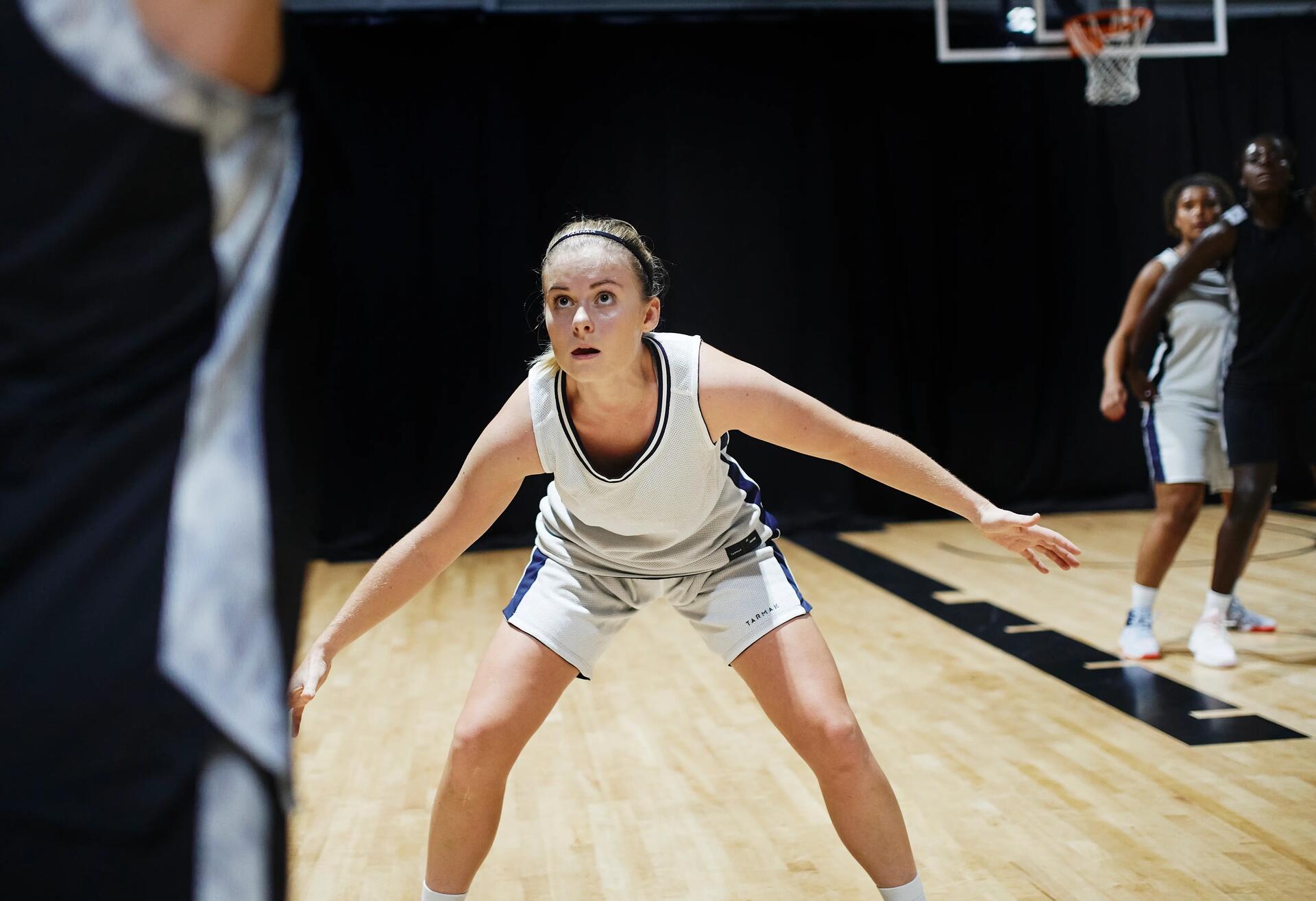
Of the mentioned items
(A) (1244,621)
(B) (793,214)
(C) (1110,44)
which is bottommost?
(A) (1244,621)

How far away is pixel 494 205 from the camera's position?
7727mm

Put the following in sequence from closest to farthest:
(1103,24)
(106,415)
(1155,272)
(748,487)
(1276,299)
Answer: (106,415), (748,487), (1276,299), (1155,272), (1103,24)

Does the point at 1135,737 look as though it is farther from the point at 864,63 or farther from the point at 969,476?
the point at 864,63

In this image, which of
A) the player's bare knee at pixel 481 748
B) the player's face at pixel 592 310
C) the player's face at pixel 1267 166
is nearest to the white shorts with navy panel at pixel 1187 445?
the player's face at pixel 1267 166

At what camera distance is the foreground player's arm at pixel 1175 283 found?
168 inches

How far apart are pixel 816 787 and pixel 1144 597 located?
187cm

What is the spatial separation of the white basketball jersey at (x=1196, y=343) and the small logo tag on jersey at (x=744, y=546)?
2.68 metres

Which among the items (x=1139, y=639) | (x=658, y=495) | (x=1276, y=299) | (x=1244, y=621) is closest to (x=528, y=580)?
(x=658, y=495)

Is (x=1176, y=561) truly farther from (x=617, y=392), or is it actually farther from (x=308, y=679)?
(x=308, y=679)

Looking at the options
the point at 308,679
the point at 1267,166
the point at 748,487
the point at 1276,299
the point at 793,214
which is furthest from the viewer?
the point at 793,214

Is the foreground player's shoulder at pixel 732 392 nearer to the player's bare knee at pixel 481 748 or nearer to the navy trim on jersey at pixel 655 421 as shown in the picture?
the navy trim on jersey at pixel 655 421

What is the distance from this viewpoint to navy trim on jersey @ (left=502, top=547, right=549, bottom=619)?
7.77ft

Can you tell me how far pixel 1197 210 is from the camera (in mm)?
4797

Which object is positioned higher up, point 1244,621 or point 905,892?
point 905,892
